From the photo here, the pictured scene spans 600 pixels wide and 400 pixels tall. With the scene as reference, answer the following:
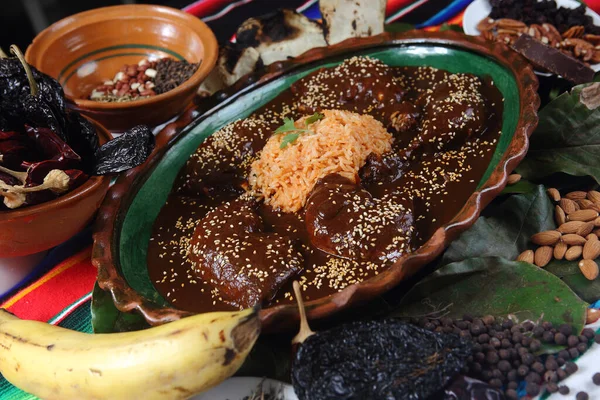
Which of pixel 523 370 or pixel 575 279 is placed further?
pixel 575 279

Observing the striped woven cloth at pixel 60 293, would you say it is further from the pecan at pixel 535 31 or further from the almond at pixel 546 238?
the pecan at pixel 535 31

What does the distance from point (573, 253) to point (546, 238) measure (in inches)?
5.7

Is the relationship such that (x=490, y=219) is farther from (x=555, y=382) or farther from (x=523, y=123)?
(x=555, y=382)

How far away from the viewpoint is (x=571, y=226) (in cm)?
308

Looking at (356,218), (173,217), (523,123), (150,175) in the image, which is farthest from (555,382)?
(150,175)

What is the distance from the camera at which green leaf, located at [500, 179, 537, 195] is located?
10.8ft

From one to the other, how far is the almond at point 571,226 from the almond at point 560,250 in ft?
0.30

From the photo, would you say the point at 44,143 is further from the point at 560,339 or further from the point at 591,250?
the point at 591,250

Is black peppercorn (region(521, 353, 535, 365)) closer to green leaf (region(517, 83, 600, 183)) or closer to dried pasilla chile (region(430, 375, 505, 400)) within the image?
dried pasilla chile (region(430, 375, 505, 400))

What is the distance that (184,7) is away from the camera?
5.54 m

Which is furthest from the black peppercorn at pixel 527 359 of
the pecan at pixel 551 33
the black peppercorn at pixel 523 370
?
the pecan at pixel 551 33

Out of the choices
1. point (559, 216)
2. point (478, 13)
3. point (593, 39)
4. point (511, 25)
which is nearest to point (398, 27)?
point (478, 13)

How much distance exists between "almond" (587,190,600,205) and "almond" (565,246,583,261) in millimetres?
342

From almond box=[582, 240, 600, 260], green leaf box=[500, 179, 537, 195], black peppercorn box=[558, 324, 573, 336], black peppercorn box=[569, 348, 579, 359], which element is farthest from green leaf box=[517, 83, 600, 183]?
black peppercorn box=[569, 348, 579, 359]
